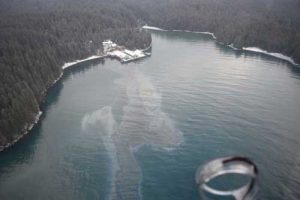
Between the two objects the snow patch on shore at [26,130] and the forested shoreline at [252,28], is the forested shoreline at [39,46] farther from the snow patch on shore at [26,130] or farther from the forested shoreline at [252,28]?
the forested shoreline at [252,28]

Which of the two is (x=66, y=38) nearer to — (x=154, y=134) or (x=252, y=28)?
(x=252, y=28)

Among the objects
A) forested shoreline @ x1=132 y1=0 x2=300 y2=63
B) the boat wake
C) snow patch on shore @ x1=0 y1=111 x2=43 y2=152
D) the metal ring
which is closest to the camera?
the metal ring

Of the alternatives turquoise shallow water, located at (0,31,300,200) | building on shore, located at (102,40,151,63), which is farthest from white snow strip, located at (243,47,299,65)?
building on shore, located at (102,40,151,63)

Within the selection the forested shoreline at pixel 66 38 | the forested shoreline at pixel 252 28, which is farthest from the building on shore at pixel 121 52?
the forested shoreline at pixel 252 28

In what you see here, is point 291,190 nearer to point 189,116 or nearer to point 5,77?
point 189,116

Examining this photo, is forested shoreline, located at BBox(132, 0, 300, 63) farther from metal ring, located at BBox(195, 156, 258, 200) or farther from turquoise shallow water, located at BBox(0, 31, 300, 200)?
metal ring, located at BBox(195, 156, 258, 200)

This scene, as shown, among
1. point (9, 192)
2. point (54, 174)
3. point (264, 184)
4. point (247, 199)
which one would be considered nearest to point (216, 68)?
point (264, 184)
